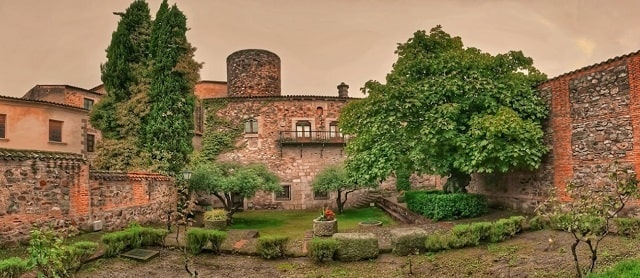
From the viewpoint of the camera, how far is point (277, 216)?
23.2 metres

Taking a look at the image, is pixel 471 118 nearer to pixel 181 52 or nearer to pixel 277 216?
pixel 277 216

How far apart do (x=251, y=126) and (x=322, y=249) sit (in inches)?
705

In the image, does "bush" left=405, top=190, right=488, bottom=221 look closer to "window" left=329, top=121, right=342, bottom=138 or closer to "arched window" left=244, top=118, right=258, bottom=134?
"window" left=329, top=121, right=342, bottom=138

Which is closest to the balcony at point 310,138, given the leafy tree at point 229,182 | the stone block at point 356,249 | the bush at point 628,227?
the leafy tree at point 229,182

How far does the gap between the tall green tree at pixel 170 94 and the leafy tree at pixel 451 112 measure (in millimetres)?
9424

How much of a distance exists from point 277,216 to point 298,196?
150 inches

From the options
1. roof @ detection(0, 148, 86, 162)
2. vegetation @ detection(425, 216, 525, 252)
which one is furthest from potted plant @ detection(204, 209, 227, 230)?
vegetation @ detection(425, 216, 525, 252)

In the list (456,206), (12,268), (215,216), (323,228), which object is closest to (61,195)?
(12,268)

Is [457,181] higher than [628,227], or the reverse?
[457,181]

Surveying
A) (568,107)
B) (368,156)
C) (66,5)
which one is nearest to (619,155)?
(568,107)

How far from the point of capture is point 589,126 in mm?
13047

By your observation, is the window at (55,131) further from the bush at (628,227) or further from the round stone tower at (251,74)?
the bush at (628,227)

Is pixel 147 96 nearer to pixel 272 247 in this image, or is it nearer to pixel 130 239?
pixel 130 239

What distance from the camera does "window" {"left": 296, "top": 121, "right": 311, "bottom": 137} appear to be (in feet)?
88.5
